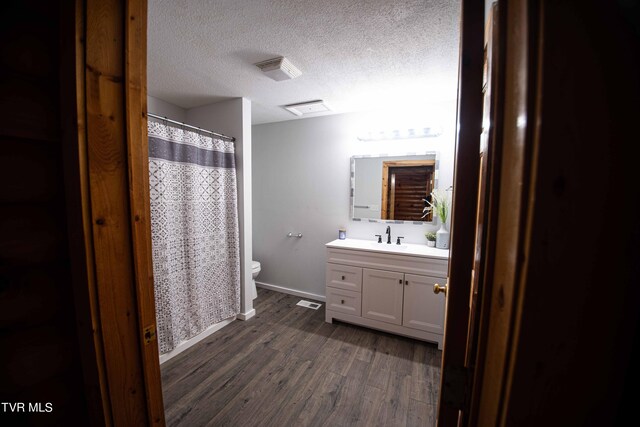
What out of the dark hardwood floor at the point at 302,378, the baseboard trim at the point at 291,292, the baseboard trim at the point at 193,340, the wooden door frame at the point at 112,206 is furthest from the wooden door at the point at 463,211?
the baseboard trim at the point at 291,292

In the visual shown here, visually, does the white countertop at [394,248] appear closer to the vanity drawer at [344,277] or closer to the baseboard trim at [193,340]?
the vanity drawer at [344,277]

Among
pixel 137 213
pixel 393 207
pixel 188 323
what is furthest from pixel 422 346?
pixel 137 213

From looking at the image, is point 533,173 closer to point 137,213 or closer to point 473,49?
point 473,49

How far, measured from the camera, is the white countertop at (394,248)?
211cm

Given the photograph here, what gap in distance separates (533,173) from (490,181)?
3.7 inches

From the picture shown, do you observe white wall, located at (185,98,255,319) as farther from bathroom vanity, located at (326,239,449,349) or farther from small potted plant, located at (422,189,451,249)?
small potted plant, located at (422,189,451,249)

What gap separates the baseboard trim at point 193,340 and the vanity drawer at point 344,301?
1082mm

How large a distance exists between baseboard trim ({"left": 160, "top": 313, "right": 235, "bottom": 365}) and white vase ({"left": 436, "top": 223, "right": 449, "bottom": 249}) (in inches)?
91.0

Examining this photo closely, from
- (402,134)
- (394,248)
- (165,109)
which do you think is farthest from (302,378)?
(165,109)

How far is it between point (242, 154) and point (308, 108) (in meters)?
0.92

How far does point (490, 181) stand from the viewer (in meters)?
0.44

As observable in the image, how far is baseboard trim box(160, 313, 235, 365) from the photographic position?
189 centimetres

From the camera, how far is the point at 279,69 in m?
1.71

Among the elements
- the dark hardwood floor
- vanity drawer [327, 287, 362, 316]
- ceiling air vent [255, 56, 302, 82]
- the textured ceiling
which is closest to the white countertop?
vanity drawer [327, 287, 362, 316]
